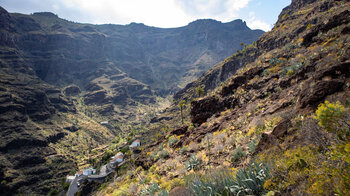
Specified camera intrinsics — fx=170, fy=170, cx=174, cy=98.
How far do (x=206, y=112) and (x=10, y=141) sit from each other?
10030 centimetres

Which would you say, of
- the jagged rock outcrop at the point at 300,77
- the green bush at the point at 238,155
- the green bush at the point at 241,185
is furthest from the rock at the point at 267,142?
the jagged rock outcrop at the point at 300,77

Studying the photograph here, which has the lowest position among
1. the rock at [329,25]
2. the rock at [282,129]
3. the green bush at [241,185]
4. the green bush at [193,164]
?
the green bush at [193,164]

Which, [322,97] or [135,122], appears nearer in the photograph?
[322,97]

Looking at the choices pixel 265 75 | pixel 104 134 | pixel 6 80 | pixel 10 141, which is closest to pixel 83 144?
pixel 104 134

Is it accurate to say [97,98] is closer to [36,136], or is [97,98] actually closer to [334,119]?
[36,136]

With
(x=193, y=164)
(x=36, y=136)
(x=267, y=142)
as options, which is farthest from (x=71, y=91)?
(x=267, y=142)

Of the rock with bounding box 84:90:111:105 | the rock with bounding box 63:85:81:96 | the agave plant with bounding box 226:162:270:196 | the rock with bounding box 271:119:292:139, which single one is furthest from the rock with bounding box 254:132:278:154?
the rock with bounding box 63:85:81:96

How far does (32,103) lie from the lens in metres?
108

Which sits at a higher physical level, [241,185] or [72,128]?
[72,128]

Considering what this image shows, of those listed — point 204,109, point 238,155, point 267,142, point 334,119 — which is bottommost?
point 238,155

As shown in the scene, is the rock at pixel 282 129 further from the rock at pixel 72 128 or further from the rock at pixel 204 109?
the rock at pixel 72 128

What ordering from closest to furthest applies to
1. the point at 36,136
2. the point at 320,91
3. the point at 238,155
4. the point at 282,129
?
1. the point at 282,129
2. the point at 320,91
3. the point at 238,155
4. the point at 36,136

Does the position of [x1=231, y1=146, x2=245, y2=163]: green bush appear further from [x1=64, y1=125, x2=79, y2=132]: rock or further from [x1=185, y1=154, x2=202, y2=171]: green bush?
[x1=64, y1=125, x2=79, y2=132]: rock

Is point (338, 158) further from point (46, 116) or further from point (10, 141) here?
point (46, 116)
